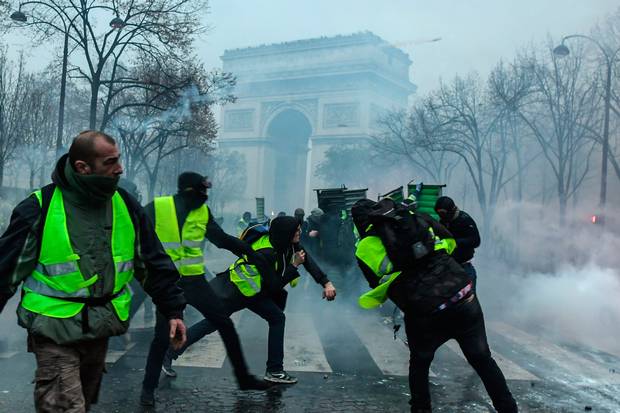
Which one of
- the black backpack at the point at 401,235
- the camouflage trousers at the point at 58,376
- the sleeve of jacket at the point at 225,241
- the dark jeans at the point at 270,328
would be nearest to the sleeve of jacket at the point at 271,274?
the dark jeans at the point at 270,328

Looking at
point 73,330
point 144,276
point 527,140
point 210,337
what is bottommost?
point 210,337

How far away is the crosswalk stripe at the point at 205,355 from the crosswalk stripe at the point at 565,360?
3.26 m

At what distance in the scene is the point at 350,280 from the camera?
36.3ft

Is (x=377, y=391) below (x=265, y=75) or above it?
below

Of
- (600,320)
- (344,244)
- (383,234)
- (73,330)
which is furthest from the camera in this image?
(344,244)

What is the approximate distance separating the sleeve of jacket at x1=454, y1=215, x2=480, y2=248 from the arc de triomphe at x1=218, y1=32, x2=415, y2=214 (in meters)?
50.0

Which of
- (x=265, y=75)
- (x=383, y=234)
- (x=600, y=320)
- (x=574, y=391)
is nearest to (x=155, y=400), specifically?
(x=383, y=234)

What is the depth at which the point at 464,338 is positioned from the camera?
3.98 metres

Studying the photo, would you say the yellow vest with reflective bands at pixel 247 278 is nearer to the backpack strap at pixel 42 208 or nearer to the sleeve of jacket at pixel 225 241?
the sleeve of jacket at pixel 225 241

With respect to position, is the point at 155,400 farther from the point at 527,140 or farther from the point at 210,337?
the point at 527,140

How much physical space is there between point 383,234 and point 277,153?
212 feet

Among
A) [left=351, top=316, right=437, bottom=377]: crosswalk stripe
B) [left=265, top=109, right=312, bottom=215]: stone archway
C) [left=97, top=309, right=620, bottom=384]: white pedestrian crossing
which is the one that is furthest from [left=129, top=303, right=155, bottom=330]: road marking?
[left=265, top=109, right=312, bottom=215]: stone archway

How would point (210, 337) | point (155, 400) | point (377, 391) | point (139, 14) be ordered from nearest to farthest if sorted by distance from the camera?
point (155, 400)
point (377, 391)
point (210, 337)
point (139, 14)

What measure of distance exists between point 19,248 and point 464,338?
2.68 meters
